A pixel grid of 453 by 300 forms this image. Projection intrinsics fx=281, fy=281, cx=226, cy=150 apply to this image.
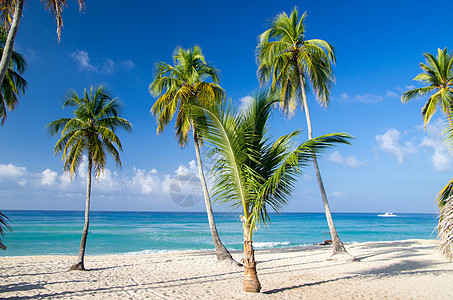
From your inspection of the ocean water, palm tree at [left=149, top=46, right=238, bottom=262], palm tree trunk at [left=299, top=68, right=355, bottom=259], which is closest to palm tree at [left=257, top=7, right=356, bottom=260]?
palm tree trunk at [left=299, top=68, right=355, bottom=259]

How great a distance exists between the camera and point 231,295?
A: 21.2 ft

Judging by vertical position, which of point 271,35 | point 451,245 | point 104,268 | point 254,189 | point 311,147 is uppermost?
point 271,35

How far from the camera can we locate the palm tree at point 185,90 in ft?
36.8

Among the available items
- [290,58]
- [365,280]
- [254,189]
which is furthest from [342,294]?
[290,58]

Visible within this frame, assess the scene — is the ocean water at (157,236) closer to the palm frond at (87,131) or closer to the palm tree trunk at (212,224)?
the palm tree trunk at (212,224)

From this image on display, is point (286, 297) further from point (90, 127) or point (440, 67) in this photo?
point (440, 67)

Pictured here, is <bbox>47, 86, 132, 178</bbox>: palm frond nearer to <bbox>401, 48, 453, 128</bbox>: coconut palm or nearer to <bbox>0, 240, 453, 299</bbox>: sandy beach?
<bbox>0, 240, 453, 299</bbox>: sandy beach

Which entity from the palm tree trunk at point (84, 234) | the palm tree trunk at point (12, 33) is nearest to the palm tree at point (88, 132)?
the palm tree trunk at point (84, 234)

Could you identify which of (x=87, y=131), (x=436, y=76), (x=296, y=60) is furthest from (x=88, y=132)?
(x=436, y=76)

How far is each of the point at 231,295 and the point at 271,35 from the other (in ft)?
37.2

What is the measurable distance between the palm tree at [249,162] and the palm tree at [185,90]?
15.1ft

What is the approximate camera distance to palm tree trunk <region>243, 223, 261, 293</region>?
6.19 meters

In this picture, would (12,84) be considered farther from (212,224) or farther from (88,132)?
(212,224)

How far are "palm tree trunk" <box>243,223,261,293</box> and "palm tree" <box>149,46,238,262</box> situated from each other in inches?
191
